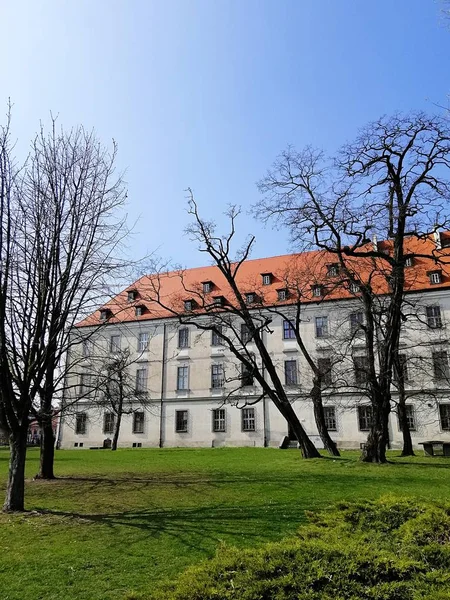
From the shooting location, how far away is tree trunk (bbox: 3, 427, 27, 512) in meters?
10.3

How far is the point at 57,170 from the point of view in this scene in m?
11.8

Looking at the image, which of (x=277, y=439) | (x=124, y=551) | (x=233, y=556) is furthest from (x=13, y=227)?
(x=277, y=439)

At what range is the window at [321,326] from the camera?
38.3 meters

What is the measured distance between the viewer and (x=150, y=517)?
9734mm

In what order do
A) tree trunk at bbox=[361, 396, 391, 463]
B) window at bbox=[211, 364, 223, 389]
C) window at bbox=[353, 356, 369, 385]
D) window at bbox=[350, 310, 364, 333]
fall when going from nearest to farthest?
1. tree trunk at bbox=[361, 396, 391, 463]
2. window at bbox=[353, 356, 369, 385]
3. window at bbox=[350, 310, 364, 333]
4. window at bbox=[211, 364, 223, 389]

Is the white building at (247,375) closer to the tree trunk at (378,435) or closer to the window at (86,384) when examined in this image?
the window at (86,384)

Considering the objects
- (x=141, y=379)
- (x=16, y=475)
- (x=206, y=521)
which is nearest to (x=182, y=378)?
(x=141, y=379)

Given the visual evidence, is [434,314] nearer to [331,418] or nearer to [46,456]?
[331,418]

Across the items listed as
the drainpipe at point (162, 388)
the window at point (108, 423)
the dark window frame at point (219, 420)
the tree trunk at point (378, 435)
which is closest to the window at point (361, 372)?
the tree trunk at point (378, 435)

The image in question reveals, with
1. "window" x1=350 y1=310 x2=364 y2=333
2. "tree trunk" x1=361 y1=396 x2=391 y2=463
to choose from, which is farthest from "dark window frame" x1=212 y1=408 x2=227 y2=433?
"tree trunk" x1=361 y1=396 x2=391 y2=463

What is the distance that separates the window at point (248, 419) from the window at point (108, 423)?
1263 centimetres

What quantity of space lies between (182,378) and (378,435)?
81.0ft

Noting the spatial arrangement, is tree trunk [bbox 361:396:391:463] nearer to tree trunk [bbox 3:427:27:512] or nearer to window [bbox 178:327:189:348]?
tree trunk [bbox 3:427:27:512]

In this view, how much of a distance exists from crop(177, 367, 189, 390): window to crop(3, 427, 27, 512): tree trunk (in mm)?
31144
